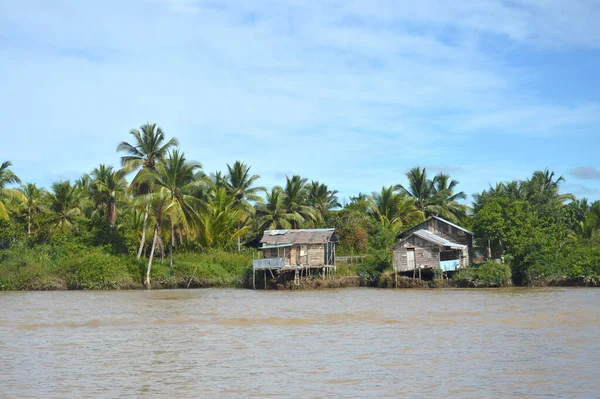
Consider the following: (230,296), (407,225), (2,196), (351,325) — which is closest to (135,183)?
(2,196)

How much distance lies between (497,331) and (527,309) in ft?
19.3

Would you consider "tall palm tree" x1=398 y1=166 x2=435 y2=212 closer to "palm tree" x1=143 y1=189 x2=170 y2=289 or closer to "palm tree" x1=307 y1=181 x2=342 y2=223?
"palm tree" x1=307 y1=181 x2=342 y2=223

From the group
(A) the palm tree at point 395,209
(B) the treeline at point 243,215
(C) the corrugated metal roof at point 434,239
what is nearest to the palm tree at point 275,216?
(B) the treeline at point 243,215

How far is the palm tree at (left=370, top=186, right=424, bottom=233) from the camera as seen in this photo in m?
48.5

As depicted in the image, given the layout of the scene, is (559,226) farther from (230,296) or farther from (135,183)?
(135,183)

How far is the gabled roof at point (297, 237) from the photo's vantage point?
3991 centimetres

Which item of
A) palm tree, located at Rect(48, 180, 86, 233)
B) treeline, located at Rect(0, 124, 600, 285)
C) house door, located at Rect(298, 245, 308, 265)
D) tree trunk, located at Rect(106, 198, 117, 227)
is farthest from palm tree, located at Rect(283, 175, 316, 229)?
palm tree, located at Rect(48, 180, 86, 233)

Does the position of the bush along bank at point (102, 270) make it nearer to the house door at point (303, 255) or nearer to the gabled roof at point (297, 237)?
the gabled roof at point (297, 237)

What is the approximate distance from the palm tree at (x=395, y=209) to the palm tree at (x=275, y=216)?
259 inches

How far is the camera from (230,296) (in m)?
33.2

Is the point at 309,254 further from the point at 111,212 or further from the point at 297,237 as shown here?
the point at 111,212

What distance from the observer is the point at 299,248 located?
133 ft

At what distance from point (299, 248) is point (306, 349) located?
24.8 metres

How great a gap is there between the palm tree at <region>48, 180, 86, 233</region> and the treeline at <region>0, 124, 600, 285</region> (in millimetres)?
74
